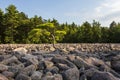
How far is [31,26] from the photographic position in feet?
188

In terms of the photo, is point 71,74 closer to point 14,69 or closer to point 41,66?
point 41,66

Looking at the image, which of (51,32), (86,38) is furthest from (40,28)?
(86,38)

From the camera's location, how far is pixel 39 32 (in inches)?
2111

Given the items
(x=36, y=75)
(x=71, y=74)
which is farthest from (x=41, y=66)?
(x=71, y=74)

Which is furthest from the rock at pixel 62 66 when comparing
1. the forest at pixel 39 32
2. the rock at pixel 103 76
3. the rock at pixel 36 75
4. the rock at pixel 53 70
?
the forest at pixel 39 32

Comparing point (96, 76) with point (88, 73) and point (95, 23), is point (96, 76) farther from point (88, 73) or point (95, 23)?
point (95, 23)

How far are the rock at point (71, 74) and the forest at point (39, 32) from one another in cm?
4505

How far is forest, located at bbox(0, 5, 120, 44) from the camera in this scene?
174ft

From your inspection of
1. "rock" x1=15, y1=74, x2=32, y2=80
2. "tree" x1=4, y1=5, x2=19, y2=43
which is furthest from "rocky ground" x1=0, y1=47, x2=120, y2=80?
"tree" x1=4, y1=5, x2=19, y2=43

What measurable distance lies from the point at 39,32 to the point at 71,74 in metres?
46.7

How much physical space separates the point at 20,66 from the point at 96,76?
2033 millimetres

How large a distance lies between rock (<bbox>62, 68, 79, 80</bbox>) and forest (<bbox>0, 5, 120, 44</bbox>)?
45.0 m

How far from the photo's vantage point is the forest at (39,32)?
5297cm

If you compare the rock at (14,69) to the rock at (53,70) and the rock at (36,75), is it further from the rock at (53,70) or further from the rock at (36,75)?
the rock at (53,70)
